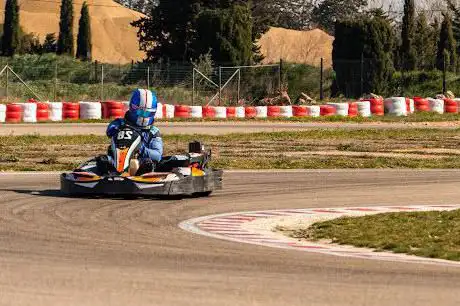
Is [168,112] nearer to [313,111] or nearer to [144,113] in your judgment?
[313,111]

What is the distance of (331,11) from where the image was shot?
11744 cm

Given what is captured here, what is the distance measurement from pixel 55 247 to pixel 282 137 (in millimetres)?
21184

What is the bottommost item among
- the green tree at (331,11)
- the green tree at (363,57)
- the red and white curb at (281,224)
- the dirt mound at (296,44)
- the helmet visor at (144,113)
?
the red and white curb at (281,224)

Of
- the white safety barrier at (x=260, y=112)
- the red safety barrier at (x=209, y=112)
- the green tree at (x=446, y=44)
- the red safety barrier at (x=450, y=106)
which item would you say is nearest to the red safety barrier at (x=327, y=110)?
the white safety barrier at (x=260, y=112)

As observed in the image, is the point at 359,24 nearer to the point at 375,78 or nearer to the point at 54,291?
the point at 375,78

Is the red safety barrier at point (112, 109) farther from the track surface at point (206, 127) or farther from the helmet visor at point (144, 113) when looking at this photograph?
the helmet visor at point (144, 113)

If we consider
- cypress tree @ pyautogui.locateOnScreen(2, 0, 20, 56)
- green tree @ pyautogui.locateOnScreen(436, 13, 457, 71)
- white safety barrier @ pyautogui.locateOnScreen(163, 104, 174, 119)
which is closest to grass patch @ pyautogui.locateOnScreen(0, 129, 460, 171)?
white safety barrier @ pyautogui.locateOnScreen(163, 104, 174, 119)

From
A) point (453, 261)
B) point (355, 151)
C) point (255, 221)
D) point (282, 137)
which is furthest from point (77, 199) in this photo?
point (282, 137)

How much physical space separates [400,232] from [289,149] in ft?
48.0

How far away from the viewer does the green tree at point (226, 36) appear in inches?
2088

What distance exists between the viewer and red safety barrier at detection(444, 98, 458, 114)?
46.5 metres

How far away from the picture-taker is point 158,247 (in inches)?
445

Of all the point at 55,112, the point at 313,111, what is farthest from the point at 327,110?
the point at 55,112

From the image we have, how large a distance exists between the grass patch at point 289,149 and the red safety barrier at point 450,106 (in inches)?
447
